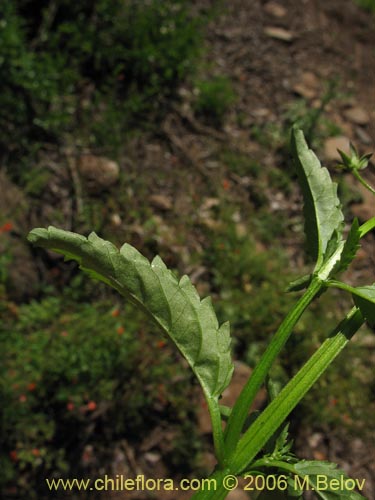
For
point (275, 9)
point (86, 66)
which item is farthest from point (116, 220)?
point (275, 9)

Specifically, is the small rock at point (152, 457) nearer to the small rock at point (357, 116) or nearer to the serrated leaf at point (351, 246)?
the serrated leaf at point (351, 246)

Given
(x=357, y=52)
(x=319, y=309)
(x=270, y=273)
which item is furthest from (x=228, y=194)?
(x=357, y=52)

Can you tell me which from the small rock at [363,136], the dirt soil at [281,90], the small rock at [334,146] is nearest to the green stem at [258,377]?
the dirt soil at [281,90]

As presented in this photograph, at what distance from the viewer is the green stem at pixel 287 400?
1112 mm

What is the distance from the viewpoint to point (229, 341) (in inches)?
48.8

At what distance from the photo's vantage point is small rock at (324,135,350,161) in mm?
5027

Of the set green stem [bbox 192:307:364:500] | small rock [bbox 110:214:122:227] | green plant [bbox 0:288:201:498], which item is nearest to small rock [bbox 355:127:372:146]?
small rock [bbox 110:214:122:227]

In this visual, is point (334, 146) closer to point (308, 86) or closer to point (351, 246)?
point (308, 86)

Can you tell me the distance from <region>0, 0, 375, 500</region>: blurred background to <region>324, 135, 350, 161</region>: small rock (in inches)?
1.6

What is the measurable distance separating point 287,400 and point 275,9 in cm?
575

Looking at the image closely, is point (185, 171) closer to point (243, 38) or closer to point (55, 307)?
point (55, 307)

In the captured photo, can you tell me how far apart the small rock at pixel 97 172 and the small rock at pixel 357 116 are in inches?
97.3

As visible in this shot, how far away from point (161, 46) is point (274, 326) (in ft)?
8.05

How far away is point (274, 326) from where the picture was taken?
12.9 feet
